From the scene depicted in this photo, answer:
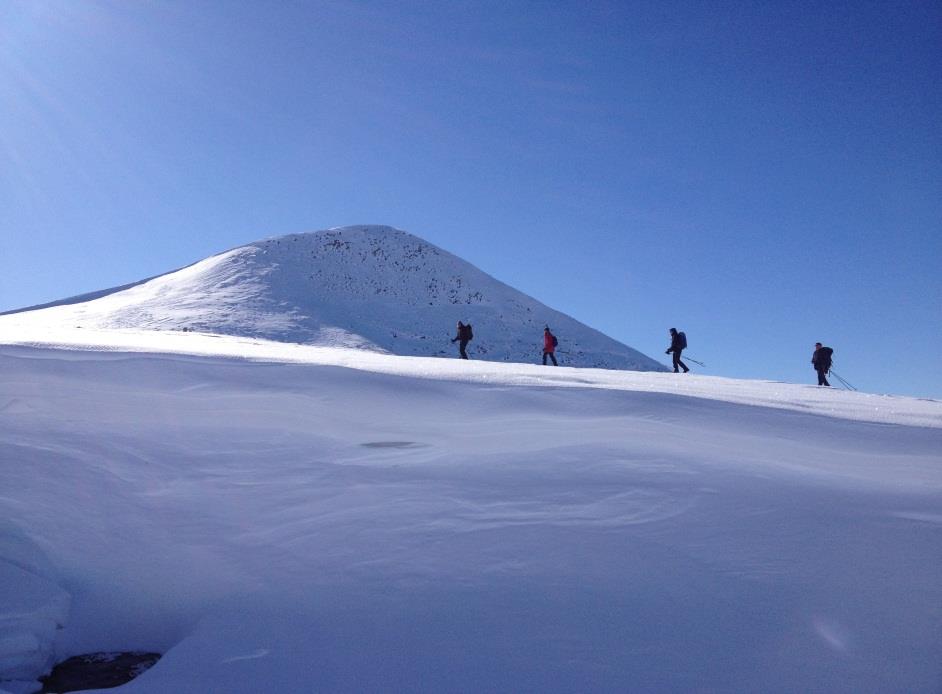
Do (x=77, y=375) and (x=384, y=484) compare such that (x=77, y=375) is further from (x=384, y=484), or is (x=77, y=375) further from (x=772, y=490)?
(x=772, y=490)

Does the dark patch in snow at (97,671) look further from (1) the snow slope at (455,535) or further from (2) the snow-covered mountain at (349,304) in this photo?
(2) the snow-covered mountain at (349,304)

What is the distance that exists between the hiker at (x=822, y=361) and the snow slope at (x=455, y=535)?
36.6 ft

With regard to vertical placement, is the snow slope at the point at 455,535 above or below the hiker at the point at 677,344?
below

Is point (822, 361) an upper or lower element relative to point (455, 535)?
upper

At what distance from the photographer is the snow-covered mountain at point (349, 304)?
84.4 feet

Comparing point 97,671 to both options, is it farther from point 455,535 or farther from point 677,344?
point 677,344

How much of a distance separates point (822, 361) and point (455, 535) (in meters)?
13.9

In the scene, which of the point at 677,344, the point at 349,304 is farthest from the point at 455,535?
the point at 349,304

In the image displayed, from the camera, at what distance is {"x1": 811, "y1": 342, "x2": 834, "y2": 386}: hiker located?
45.2 ft

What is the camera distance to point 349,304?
103ft

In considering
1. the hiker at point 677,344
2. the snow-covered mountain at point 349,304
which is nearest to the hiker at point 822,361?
the hiker at point 677,344

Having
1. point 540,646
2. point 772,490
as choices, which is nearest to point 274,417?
point 540,646

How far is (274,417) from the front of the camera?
11.6 ft

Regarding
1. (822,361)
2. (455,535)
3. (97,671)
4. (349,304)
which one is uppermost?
(349,304)
